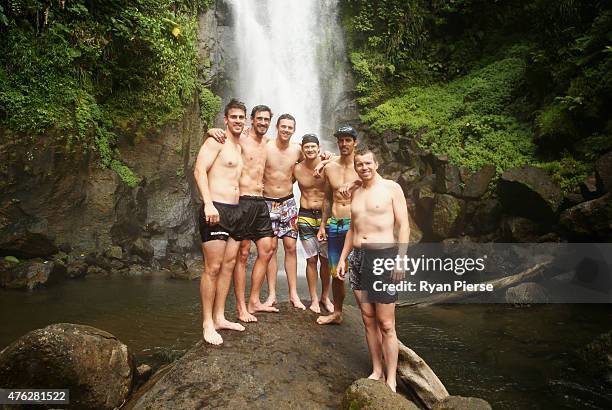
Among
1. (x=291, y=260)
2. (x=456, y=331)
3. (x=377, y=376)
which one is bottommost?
(x=456, y=331)

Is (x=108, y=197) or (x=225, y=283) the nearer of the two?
(x=225, y=283)

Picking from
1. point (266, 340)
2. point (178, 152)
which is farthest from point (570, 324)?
point (178, 152)

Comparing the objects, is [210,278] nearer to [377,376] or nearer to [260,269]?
[260,269]

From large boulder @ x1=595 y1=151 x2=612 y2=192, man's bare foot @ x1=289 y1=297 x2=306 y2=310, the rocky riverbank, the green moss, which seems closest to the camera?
man's bare foot @ x1=289 y1=297 x2=306 y2=310

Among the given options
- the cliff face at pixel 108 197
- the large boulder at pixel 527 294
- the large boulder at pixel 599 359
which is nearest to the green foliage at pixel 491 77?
the large boulder at pixel 527 294

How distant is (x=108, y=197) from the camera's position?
476 inches

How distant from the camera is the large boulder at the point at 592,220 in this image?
26.7 ft

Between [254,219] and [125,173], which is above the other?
[125,173]

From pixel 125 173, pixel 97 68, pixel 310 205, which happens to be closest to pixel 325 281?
pixel 310 205

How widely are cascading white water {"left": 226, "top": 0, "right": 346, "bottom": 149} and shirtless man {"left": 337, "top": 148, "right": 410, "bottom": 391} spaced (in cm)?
1271

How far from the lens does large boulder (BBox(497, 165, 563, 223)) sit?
10.1m

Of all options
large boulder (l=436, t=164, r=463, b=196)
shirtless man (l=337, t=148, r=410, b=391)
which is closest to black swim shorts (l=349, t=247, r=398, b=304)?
shirtless man (l=337, t=148, r=410, b=391)

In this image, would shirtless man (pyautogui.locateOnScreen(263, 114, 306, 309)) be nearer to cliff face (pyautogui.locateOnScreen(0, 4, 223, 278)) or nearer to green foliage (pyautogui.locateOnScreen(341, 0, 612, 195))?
cliff face (pyautogui.locateOnScreen(0, 4, 223, 278))

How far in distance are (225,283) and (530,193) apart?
8.75 metres
